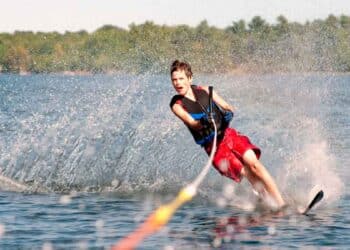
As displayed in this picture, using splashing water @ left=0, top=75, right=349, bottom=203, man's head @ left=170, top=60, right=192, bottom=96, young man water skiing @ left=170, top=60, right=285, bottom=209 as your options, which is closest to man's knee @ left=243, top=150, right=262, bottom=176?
young man water skiing @ left=170, top=60, right=285, bottom=209

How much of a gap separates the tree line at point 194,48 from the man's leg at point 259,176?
436 inches

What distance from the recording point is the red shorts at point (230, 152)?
1002cm

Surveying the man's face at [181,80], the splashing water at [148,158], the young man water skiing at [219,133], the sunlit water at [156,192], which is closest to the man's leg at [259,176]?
the young man water skiing at [219,133]

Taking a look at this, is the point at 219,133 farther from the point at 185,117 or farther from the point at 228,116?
the point at 185,117

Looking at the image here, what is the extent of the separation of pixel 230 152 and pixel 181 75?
1.10m

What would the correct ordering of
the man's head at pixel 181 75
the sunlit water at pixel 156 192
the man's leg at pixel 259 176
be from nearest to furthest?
1. the sunlit water at pixel 156 192
2. the man's head at pixel 181 75
3. the man's leg at pixel 259 176

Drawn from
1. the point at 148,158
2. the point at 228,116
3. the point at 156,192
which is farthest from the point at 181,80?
the point at 148,158

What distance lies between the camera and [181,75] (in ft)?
32.0

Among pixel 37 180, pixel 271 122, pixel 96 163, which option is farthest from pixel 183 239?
pixel 271 122

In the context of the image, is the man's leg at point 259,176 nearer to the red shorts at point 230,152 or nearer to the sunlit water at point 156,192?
the red shorts at point 230,152

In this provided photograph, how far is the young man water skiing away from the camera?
984 cm

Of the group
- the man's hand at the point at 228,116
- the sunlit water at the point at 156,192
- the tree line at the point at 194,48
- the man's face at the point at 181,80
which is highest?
the tree line at the point at 194,48

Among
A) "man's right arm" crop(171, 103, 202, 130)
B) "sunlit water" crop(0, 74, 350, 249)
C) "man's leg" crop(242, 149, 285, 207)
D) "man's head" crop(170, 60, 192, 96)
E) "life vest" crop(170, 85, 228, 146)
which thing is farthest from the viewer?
"man's leg" crop(242, 149, 285, 207)

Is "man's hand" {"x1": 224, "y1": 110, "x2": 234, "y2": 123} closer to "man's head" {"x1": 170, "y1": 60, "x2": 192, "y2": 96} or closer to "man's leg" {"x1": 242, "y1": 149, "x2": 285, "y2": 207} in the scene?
"man's leg" {"x1": 242, "y1": 149, "x2": 285, "y2": 207}
